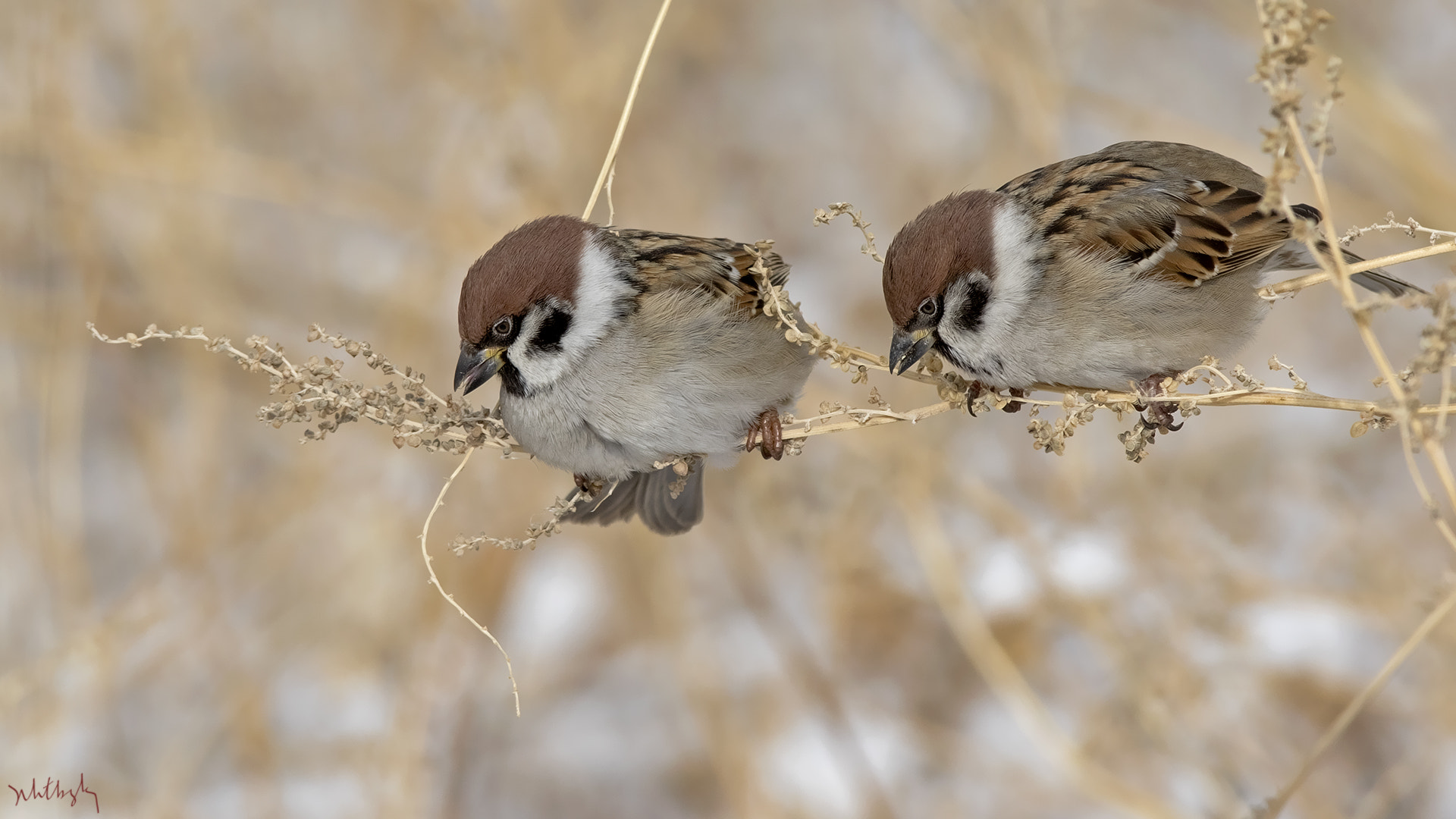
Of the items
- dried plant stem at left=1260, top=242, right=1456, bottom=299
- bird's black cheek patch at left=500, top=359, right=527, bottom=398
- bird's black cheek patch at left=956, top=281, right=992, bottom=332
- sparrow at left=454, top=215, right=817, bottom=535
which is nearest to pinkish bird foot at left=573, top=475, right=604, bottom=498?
sparrow at left=454, top=215, right=817, bottom=535

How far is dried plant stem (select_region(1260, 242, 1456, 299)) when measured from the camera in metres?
1.49

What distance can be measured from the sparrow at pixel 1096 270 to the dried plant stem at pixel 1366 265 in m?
0.54

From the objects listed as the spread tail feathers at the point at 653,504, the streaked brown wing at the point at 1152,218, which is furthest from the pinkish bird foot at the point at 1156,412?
the spread tail feathers at the point at 653,504

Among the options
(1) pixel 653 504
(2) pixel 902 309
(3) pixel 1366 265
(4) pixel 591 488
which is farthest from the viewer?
(1) pixel 653 504

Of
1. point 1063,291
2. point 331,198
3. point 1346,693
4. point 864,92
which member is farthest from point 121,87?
point 1346,693

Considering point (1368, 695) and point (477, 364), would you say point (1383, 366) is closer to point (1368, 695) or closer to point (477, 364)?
point (1368, 695)

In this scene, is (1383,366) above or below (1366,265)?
below

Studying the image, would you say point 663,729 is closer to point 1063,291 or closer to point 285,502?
point 285,502

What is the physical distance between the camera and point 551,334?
7.73ft

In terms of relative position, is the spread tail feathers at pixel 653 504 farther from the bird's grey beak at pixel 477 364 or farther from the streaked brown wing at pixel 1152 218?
the streaked brown wing at pixel 1152 218

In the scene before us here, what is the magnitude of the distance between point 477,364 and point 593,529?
8.67ft
